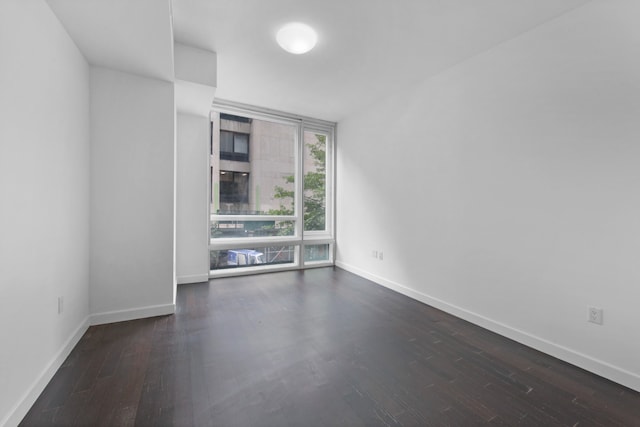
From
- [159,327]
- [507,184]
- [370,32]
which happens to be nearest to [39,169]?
[159,327]

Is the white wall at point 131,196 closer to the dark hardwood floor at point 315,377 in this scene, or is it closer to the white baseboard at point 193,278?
the dark hardwood floor at point 315,377

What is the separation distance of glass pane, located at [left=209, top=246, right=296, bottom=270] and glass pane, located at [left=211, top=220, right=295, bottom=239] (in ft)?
0.81

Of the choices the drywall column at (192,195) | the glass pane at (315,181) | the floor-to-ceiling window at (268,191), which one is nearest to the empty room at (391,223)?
the drywall column at (192,195)

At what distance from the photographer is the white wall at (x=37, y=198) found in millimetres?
1423

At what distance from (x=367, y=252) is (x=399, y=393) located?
2.77 metres

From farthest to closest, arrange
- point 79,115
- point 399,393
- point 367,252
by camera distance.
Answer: point 367,252 → point 79,115 → point 399,393

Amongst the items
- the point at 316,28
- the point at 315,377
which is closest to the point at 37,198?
the point at 315,377

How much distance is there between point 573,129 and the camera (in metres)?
2.18

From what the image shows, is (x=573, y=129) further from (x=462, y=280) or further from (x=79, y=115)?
(x=79, y=115)

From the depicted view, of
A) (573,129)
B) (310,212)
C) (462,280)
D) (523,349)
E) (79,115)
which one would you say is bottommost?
(523,349)

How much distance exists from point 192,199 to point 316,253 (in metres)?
2.33

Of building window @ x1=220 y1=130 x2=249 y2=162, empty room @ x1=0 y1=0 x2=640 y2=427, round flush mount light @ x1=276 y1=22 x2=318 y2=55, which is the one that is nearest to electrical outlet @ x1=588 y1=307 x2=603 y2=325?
empty room @ x1=0 y1=0 x2=640 y2=427

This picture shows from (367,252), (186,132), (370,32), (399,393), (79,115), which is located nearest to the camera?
(399,393)

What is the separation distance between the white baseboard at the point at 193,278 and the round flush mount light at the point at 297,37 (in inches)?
127
